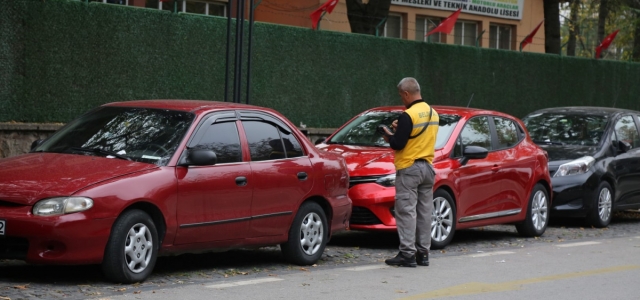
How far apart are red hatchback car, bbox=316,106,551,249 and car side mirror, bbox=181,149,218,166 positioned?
10.2 ft

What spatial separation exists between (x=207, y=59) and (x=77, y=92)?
2709 mm

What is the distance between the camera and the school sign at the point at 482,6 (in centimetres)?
3044

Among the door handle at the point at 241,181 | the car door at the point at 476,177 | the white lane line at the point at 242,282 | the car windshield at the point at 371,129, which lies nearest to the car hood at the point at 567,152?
the car door at the point at 476,177

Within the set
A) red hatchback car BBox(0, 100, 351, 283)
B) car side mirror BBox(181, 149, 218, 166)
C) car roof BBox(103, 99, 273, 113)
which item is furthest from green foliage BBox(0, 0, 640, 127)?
car side mirror BBox(181, 149, 218, 166)

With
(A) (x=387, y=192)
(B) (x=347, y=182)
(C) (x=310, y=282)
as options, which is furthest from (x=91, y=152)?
(A) (x=387, y=192)

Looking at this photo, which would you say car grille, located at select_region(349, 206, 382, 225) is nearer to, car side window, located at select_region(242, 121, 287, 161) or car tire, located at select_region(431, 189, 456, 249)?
car tire, located at select_region(431, 189, 456, 249)

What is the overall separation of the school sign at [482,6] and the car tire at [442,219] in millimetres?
17294

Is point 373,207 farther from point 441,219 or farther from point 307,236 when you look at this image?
point 307,236

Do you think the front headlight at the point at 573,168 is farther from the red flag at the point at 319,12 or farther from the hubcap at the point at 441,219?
the red flag at the point at 319,12

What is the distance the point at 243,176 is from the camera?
402 inches

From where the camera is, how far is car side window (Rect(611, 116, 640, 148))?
17.5m

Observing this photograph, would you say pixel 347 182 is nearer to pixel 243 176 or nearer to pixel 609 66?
pixel 243 176

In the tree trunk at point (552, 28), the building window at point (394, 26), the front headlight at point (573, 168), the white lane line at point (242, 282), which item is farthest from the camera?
the building window at point (394, 26)

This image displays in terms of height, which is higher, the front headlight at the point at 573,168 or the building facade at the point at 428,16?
the building facade at the point at 428,16
